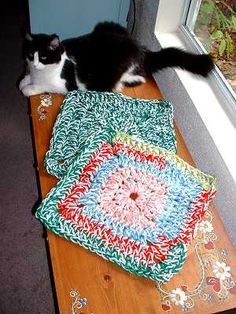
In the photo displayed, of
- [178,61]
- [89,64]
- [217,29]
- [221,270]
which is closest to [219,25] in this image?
[217,29]

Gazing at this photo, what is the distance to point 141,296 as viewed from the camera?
0.77m

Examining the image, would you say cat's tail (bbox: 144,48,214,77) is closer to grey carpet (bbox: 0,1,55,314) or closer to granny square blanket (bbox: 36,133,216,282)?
granny square blanket (bbox: 36,133,216,282)

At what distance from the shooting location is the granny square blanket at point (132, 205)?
78cm

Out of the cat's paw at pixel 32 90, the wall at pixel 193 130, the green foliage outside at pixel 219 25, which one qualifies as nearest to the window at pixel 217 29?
the green foliage outside at pixel 219 25

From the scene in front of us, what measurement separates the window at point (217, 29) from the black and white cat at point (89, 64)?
20cm

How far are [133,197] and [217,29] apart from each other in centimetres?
75

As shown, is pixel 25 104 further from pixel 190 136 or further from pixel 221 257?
pixel 221 257

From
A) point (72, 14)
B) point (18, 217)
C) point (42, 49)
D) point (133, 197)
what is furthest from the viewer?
point (72, 14)

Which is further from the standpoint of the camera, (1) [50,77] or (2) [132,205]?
(1) [50,77]

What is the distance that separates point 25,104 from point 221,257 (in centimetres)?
140

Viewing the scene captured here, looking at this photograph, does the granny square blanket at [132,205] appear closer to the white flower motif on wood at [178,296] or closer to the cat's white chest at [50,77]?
the white flower motif on wood at [178,296]

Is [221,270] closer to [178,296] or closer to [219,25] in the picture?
[178,296]

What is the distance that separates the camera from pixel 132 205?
861 millimetres

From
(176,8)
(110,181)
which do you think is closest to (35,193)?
(110,181)
